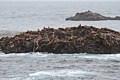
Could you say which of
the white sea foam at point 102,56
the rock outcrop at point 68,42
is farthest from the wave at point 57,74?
the rock outcrop at point 68,42

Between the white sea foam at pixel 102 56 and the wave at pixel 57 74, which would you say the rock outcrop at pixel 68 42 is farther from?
the wave at pixel 57 74

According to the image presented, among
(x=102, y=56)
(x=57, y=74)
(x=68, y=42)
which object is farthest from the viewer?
(x=68, y=42)

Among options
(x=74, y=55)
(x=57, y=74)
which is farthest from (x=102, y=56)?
(x=57, y=74)

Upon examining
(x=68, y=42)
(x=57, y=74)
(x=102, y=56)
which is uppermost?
(x=68, y=42)

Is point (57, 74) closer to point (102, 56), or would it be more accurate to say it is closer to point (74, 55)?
point (74, 55)

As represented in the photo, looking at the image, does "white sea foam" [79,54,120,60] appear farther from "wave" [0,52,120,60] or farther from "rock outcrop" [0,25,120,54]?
"rock outcrop" [0,25,120,54]

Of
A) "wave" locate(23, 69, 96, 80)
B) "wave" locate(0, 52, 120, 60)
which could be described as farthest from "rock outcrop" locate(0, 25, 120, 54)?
"wave" locate(23, 69, 96, 80)

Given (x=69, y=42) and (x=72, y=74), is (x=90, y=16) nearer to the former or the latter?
(x=69, y=42)

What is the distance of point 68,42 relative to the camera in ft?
137

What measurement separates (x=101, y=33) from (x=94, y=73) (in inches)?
500

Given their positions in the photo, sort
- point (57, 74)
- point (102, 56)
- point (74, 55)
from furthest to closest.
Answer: point (74, 55) → point (102, 56) → point (57, 74)

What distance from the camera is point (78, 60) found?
37031mm

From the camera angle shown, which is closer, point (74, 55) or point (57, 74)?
point (57, 74)

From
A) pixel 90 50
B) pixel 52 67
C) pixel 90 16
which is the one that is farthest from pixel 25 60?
pixel 90 16
